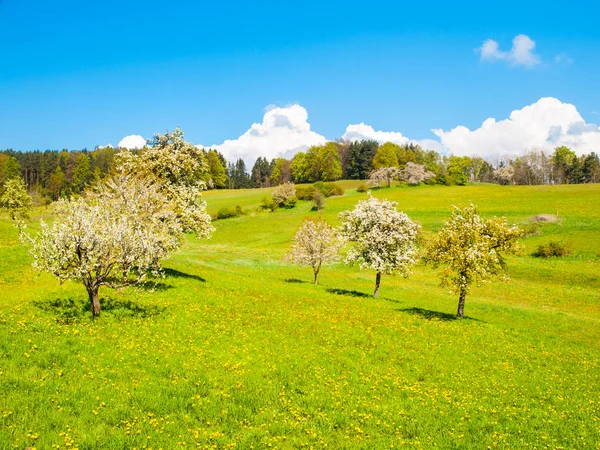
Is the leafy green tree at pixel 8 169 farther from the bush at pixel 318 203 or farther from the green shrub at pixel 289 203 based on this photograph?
the bush at pixel 318 203

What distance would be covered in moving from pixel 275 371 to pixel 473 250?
22289 mm

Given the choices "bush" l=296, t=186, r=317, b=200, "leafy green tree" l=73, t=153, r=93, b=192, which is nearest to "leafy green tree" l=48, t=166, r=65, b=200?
"leafy green tree" l=73, t=153, r=93, b=192

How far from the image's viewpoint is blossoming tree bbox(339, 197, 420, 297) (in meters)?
41.1

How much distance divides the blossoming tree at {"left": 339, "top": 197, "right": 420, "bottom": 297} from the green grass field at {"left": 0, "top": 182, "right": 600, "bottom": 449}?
15.6 feet

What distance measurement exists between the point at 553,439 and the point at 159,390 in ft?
49.8

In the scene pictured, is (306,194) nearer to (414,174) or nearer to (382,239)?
(414,174)

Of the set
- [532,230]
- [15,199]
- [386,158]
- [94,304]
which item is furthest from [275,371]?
[386,158]

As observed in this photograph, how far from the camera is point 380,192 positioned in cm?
14475

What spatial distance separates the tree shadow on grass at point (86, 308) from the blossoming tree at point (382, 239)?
22.9 m

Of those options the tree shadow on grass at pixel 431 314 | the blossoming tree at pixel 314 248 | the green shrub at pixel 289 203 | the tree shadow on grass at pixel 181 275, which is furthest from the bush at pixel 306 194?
the tree shadow on grass at pixel 431 314

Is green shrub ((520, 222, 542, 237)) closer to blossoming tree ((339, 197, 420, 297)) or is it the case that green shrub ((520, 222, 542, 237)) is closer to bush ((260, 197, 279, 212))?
blossoming tree ((339, 197, 420, 297))

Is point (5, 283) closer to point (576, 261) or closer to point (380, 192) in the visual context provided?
point (576, 261)

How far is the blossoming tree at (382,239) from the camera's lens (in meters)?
41.1

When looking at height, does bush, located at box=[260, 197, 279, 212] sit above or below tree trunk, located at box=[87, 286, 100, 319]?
above
